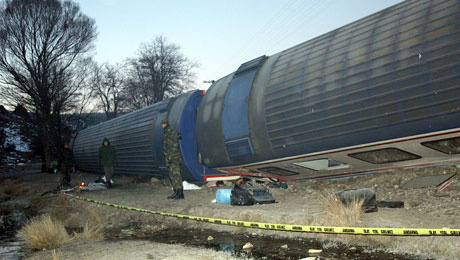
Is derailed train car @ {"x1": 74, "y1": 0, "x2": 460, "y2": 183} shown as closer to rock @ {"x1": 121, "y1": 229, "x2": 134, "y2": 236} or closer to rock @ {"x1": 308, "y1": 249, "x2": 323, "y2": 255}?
rock @ {"x1": 308, "y1": 249, "x2": 323, "y2": 255}

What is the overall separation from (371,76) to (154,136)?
816 cm

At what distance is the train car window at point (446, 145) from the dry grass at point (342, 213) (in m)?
1.40

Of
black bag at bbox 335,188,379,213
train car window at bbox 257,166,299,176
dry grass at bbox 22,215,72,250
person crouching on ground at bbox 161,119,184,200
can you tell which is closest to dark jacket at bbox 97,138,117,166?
person crouching on ground at bbox 161,119,184,200

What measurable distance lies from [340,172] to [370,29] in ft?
9.57

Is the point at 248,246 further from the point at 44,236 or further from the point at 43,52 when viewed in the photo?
the point at 43,52

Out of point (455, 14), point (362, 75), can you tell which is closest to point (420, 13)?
point (455, 14)

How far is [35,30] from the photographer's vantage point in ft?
82.9

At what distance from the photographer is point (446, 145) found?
5.79 meters

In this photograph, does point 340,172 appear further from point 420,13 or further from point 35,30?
point 35,30

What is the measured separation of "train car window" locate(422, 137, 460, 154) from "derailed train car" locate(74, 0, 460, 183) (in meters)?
0.01

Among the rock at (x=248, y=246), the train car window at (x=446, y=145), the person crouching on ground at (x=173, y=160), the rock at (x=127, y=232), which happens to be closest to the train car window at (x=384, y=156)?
the train car window at (x=446, y=145)

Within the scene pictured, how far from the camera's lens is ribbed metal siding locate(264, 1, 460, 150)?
208 inches

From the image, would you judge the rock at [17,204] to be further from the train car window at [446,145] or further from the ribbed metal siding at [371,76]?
Result: the train car window at [446,145]

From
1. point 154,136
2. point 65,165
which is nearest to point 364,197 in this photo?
point 154,136
